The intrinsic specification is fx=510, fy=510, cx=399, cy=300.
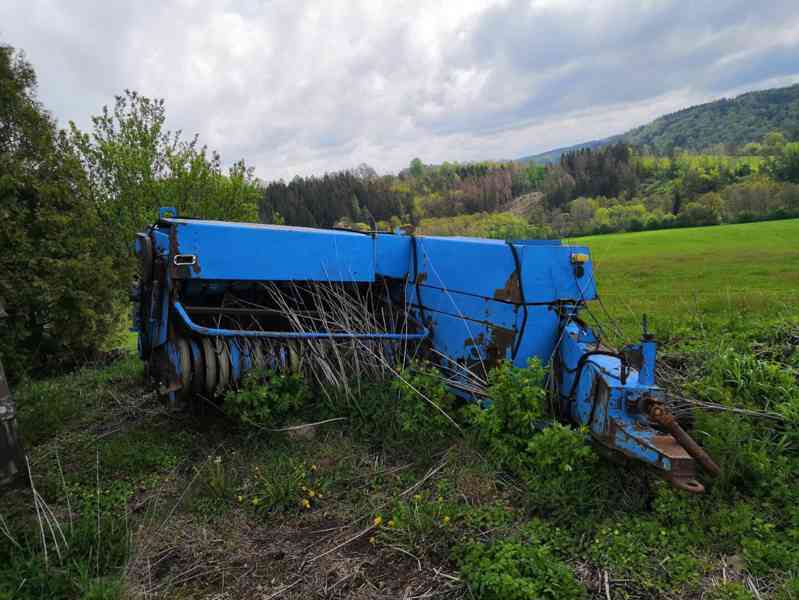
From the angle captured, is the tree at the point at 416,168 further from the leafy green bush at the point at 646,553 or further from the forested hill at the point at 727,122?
the leafy green bush at the point at 646,553

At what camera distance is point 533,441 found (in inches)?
117

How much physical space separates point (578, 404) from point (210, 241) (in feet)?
9.44

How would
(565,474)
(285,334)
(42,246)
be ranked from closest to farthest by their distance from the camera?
(565,474)
(285,334)
(42,246)

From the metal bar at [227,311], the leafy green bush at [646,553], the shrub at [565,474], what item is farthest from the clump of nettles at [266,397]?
the leafy green bush at [646,553]

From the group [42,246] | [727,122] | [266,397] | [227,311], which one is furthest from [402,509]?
[727,122]

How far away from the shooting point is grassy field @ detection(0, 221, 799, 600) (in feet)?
7.97

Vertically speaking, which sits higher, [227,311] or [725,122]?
[725,122]

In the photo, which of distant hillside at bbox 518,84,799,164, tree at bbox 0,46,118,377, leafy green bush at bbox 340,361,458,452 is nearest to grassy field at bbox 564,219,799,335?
leafy green bush at bbox 340,361,458,452

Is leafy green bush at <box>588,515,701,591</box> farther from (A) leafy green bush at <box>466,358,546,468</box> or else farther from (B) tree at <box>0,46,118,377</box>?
(B) tree at <box>0,46,118,377</box>

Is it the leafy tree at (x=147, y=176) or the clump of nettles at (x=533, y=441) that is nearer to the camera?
the clump of nettles at (x=533, y=441)

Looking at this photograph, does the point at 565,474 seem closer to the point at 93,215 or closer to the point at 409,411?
the point at 409,411

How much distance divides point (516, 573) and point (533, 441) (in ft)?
2.68

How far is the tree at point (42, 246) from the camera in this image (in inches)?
314

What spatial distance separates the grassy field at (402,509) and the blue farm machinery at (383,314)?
0.35 meters
